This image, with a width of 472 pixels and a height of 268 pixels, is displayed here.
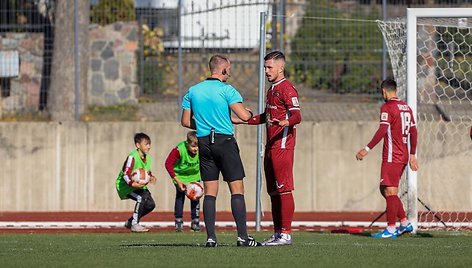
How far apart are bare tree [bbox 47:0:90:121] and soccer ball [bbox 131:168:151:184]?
6.30m

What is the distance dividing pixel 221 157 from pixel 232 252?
3.64 ft

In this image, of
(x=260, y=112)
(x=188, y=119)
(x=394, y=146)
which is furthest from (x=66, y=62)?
(x=188, y=119)

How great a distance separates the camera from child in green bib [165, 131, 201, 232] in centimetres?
1692

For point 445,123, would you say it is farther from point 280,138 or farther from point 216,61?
point 216,61

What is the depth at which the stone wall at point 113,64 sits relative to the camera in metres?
23.2

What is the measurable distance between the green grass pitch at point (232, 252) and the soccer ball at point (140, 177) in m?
1.91

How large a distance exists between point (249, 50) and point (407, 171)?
757cm

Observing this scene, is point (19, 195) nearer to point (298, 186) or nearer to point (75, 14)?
point (75, 14)

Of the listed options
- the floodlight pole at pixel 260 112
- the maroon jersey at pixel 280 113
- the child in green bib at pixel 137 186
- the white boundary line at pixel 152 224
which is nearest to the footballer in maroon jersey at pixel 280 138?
the maroon jersey at pixel 280 113

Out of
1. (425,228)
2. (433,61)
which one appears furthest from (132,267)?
(433,61)

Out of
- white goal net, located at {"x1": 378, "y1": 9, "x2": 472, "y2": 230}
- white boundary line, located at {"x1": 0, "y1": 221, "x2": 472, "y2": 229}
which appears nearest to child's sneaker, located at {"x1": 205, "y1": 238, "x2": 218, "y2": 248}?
white boundary line, located at {"x1": 0, "y1": 221, "x2": 472, "y2": 229}

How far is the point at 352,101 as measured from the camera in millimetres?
23172

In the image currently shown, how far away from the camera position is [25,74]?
22922 millimetres

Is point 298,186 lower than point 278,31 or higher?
lower
